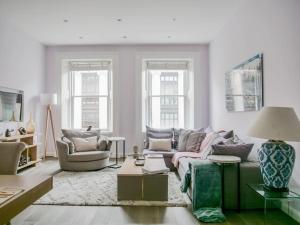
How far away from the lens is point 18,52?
209 inches

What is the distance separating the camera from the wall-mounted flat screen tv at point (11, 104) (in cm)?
473

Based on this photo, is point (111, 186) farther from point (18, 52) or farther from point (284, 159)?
point (18, 52)

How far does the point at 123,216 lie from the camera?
2842mm

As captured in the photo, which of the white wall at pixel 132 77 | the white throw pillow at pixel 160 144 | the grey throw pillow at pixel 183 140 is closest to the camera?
the grey throw pillow at pixel 183 140

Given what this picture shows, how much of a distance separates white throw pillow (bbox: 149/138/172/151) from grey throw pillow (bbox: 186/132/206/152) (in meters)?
0.44

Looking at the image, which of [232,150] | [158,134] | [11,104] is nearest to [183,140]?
[158,134]

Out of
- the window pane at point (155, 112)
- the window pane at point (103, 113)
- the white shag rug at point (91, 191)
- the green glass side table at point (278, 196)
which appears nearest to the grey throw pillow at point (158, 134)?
the window pane at point (155, 112)

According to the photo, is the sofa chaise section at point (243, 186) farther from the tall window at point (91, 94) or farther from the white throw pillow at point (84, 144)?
the tall window at point (91, 94)

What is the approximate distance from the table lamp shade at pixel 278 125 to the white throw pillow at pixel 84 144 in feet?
11.8

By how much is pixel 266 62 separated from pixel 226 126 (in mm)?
1902

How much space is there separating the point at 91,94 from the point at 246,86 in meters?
4.16

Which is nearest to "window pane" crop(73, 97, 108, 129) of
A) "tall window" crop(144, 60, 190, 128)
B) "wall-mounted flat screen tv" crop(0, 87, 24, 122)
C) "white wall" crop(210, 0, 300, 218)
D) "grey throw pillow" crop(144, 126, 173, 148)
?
"tall window" crop(144, 60, 190, 128)

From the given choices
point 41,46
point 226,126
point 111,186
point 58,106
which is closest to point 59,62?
point 41,46

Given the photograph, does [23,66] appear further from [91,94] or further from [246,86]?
[246,86]
